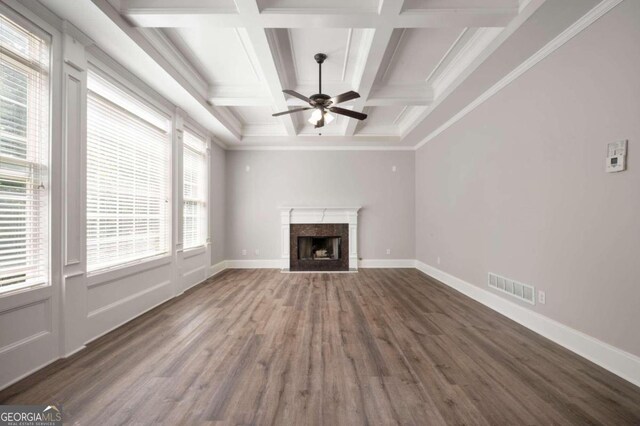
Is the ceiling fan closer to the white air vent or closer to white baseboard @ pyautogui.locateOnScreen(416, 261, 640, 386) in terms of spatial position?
the white air vent

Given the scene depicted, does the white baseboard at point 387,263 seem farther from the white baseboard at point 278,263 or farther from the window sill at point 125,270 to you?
the window sill at point 125,270

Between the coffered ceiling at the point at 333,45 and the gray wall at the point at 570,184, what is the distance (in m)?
0.36

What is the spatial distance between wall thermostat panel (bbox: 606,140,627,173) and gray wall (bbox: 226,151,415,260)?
4.27 meters

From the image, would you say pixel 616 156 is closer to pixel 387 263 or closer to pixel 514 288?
pixel 514 288

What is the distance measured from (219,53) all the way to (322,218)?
3.84 metres

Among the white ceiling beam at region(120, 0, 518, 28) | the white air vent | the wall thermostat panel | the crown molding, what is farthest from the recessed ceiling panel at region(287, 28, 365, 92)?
the white air vent

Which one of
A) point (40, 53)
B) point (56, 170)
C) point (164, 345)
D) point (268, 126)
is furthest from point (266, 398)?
point (268, 126)

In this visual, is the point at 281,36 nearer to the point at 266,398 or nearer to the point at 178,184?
the point at 178,184

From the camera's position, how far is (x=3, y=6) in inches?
73.2

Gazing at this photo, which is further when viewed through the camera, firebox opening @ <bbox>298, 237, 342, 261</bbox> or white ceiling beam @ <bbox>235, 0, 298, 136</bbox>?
firebox opening @ <bbox>298, 237, 342, 261</bbox>

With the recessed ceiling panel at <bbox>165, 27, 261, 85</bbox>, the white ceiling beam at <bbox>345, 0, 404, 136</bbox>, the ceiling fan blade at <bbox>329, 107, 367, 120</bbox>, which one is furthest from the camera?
the ceiling fan blade at <bbox>329, 107, 367, 120</bbox>

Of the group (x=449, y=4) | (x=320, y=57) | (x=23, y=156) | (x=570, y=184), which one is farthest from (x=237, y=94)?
(x=570, y=184)

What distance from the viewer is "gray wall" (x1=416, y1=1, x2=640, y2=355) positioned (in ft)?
6.55

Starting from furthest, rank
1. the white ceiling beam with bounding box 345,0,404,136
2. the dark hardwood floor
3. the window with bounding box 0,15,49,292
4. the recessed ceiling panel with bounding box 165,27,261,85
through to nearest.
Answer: the recessed ceiling panel with bounding box 165,27,261,85
the white ceiling beam with bounding box 345,0,404,136
the window with bounding box 0,15,49,292
the dark hardwood floor
